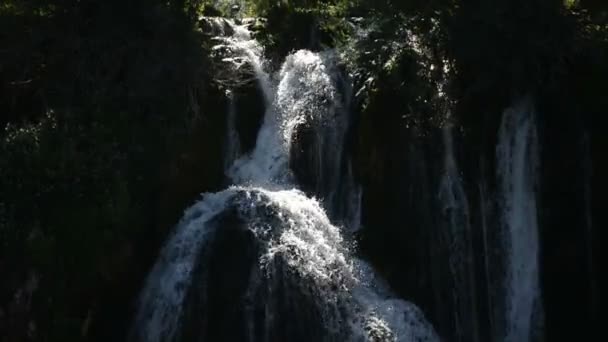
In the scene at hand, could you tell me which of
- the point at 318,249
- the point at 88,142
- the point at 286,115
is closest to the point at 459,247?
the point at 318,249

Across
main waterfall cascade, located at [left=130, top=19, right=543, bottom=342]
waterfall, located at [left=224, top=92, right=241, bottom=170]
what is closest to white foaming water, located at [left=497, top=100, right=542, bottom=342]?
main waterfall cascade, located at [left=130, top=19, right=543, bottom=342]

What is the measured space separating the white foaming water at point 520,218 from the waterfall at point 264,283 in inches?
62.4

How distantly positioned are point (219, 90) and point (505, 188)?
5711 mm

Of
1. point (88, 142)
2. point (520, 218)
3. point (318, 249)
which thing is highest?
point (88, 142)

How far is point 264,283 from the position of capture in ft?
33.6

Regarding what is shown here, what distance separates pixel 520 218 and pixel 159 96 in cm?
640

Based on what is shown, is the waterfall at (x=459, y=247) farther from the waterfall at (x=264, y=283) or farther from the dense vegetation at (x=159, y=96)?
the waterfall at (x=264, y=283)

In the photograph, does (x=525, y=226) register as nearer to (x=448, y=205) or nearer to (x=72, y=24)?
(x=448, y=205)

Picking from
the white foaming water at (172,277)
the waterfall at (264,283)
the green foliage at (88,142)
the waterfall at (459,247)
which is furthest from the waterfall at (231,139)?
the waterfall at (459,247)

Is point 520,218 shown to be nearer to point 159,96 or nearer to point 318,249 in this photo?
point 318,249

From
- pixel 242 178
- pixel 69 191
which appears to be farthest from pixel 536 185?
pixel 69 191

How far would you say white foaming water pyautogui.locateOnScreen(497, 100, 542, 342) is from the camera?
11.4 meters

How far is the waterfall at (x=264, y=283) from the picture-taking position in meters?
10.1

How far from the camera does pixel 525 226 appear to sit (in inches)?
458
